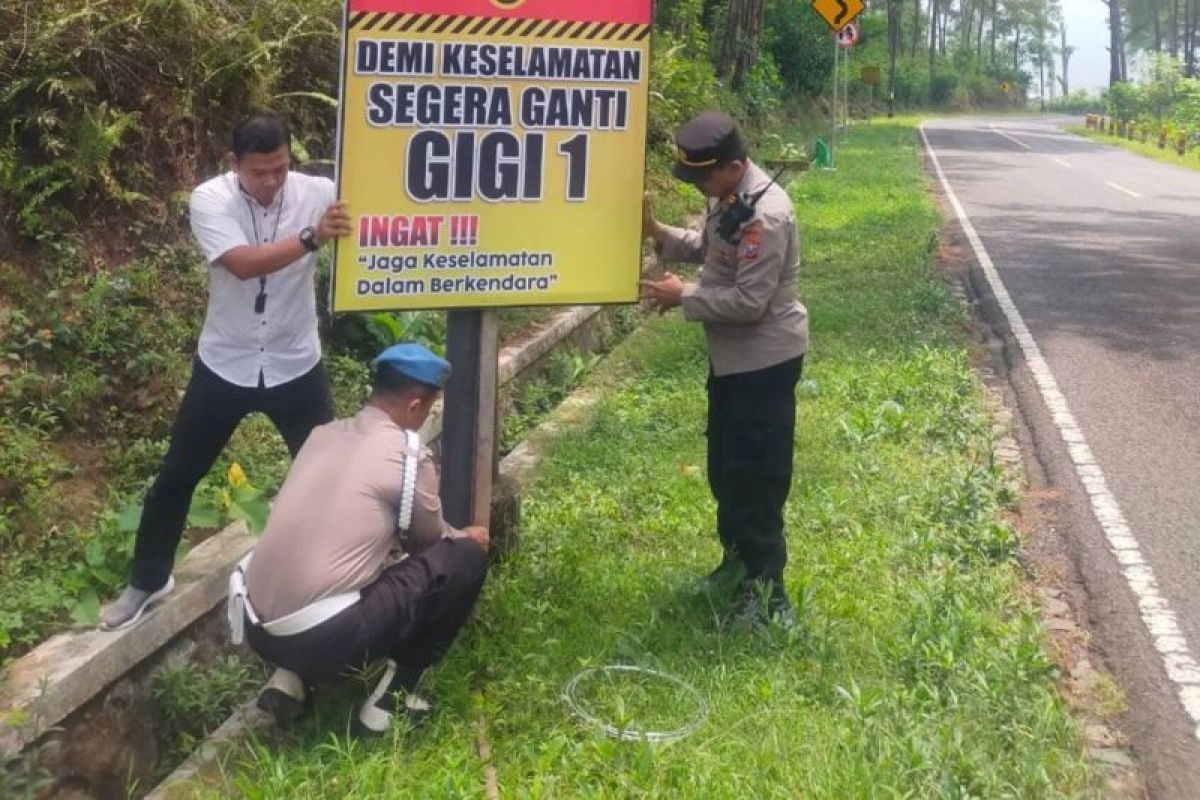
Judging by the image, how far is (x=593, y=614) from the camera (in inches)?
175

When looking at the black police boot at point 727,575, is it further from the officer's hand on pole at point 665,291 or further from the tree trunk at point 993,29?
the tree trunk at point 993,29

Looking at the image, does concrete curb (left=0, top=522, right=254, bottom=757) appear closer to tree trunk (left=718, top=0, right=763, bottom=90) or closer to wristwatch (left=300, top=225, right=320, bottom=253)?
wristwatch (left=300, top=225, right=320, bottom=253)

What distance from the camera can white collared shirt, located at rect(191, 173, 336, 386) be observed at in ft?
12.9

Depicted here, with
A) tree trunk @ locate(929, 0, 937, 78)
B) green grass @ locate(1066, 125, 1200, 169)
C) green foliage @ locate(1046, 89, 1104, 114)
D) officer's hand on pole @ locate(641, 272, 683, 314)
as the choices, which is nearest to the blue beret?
officer's hand on pole @ locate(641, 272, 683, 314)

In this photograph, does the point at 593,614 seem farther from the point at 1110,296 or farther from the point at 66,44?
the point at 1110,296

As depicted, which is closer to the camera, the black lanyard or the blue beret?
the blue beret

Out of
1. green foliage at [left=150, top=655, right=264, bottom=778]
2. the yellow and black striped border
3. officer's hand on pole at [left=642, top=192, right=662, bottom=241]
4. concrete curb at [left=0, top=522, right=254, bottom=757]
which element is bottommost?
green foliage at [left=150, top=655, right=264, bottom=778]

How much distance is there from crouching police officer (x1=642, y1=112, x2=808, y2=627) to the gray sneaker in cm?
188

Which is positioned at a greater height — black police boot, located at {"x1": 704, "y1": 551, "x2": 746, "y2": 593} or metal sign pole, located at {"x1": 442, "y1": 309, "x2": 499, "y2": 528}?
metal sign pole, located at {"x1": 442, "y1": 309, "x2": 499, "y2": 528}

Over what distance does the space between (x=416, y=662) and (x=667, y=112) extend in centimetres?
1165

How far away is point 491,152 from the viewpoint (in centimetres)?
397

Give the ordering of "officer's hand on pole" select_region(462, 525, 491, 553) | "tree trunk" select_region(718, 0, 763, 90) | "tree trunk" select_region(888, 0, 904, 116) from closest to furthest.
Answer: "officer's hand on pole" select_region(462, 525, 491, 553), "tree trunk" select_region(718, 0, 763, 90), "tree trunk" select_region(888, 0, 904, 116)

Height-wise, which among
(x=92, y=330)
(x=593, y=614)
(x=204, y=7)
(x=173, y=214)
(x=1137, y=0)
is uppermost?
(x=1137, y=0)

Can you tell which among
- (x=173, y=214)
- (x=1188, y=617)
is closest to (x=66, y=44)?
(x=173, y=214)
